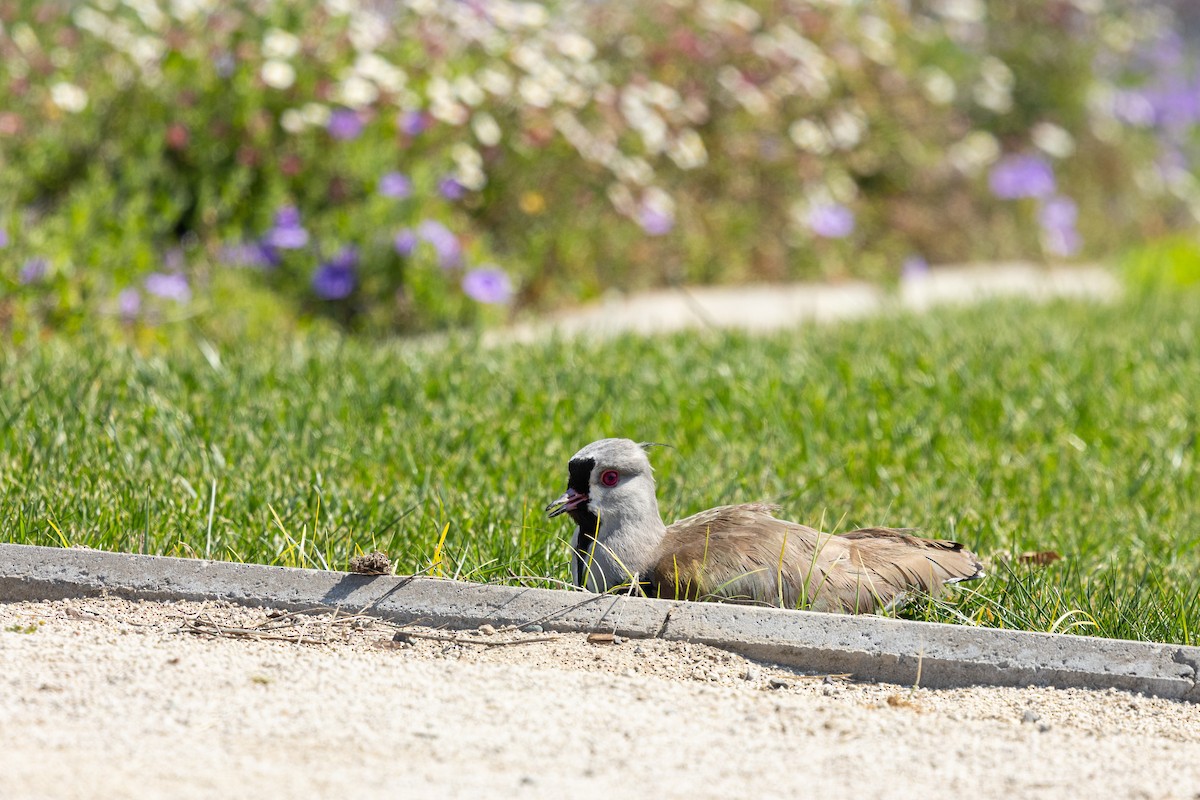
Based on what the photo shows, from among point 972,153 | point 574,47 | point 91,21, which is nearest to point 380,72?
point 574,47

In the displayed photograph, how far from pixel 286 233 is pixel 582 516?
4.14 m

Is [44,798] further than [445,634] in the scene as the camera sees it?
No

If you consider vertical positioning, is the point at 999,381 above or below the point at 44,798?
above

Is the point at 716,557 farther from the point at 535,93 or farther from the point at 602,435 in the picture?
the point at 535,93

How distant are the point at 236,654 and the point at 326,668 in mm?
216

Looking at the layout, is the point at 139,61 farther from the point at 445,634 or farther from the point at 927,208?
the point at 927,208

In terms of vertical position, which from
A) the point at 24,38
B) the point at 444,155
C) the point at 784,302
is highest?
the point at 24,38

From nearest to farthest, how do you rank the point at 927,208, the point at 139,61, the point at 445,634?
the point at 445,634, the point at 139,61, the point at 927,208

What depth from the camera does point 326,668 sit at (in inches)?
124

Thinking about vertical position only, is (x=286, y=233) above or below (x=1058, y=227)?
below

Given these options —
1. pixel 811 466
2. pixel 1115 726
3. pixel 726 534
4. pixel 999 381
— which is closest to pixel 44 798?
pixel 726 534

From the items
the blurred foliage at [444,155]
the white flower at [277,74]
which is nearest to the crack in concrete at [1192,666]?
the blurred foliage at [444,155]

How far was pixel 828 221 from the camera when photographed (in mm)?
10258

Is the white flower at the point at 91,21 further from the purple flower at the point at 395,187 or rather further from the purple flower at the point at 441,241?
the purple flower at the point at 441,241
